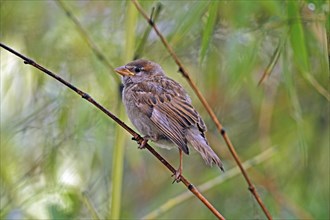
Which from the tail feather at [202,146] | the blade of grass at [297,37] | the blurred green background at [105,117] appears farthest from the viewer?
the blurred green background at [105,117]

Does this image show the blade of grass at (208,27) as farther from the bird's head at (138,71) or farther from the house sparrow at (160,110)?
the bird's head at (138,71)

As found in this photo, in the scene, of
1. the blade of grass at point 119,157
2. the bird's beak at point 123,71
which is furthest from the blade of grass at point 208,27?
the bird's beak at point 123,71

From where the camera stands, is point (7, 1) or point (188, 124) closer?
point (188, 124)

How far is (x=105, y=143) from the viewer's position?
3.30 meters

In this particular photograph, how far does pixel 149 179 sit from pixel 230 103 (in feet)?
1.88

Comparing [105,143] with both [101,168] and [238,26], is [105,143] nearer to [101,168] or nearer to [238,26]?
[101,168]

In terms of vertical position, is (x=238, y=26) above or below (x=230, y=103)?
above

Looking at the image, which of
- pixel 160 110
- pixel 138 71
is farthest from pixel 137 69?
pixel 160 110

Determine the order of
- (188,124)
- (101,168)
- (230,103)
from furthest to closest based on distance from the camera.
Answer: (230,103)
(101,168)
(188,124)

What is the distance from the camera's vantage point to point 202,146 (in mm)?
2293

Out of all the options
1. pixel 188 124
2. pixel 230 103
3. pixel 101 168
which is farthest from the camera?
pixel 230 103

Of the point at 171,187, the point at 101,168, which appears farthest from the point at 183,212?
the point at 101,168

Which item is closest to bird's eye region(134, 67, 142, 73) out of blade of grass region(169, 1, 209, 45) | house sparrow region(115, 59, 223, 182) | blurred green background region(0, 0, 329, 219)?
house sparrow region(115, 59, 223, 182)

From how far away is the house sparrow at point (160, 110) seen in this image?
2375 mm
